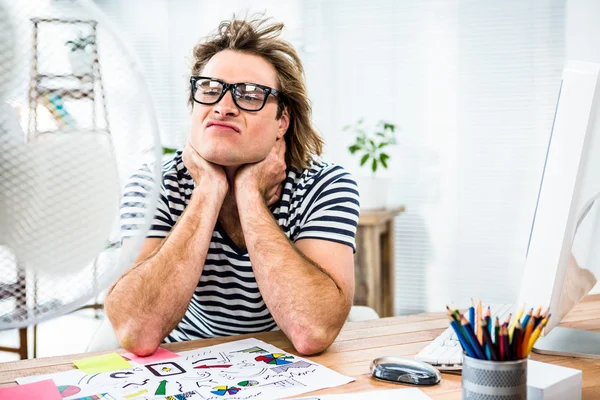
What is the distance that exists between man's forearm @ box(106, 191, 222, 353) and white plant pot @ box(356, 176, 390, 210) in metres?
1.94

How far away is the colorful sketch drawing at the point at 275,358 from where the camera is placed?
3.22 feet

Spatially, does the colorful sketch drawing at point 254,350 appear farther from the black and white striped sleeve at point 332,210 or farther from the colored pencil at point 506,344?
the colored pencil at point 506,344

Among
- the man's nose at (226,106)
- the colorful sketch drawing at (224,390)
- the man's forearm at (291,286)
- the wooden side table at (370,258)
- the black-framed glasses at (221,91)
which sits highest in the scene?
the black-framed glasses at (221,91)

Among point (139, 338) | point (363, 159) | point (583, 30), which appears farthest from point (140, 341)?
point (583, 30)

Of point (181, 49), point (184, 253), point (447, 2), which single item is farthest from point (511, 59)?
point (184, 253)

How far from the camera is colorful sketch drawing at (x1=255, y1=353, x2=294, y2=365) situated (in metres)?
0.98

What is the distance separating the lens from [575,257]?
35.8 inches

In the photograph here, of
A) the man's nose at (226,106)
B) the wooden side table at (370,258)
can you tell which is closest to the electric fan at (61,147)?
the man's nose at (226,106)

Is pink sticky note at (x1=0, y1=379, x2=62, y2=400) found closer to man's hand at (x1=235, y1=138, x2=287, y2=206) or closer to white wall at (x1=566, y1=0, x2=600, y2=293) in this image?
man's hand at (x1=235, y1=138, x2=287, y2=206)

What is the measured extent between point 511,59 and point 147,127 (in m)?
3.01

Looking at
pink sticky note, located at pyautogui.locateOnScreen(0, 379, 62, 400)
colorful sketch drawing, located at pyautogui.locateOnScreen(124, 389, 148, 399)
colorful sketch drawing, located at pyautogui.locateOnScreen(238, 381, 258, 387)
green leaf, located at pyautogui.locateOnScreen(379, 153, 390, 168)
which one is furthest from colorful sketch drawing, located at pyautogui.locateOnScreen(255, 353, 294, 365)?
green leaf, located at pyautogui.locateOnScreen(379, 153, 390, 168)

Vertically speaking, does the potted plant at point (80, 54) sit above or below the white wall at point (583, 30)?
below

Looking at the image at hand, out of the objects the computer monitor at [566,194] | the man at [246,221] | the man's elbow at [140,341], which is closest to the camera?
the computer monitor at [566,194]

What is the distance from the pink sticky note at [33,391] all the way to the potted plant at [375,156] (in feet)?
7.84
